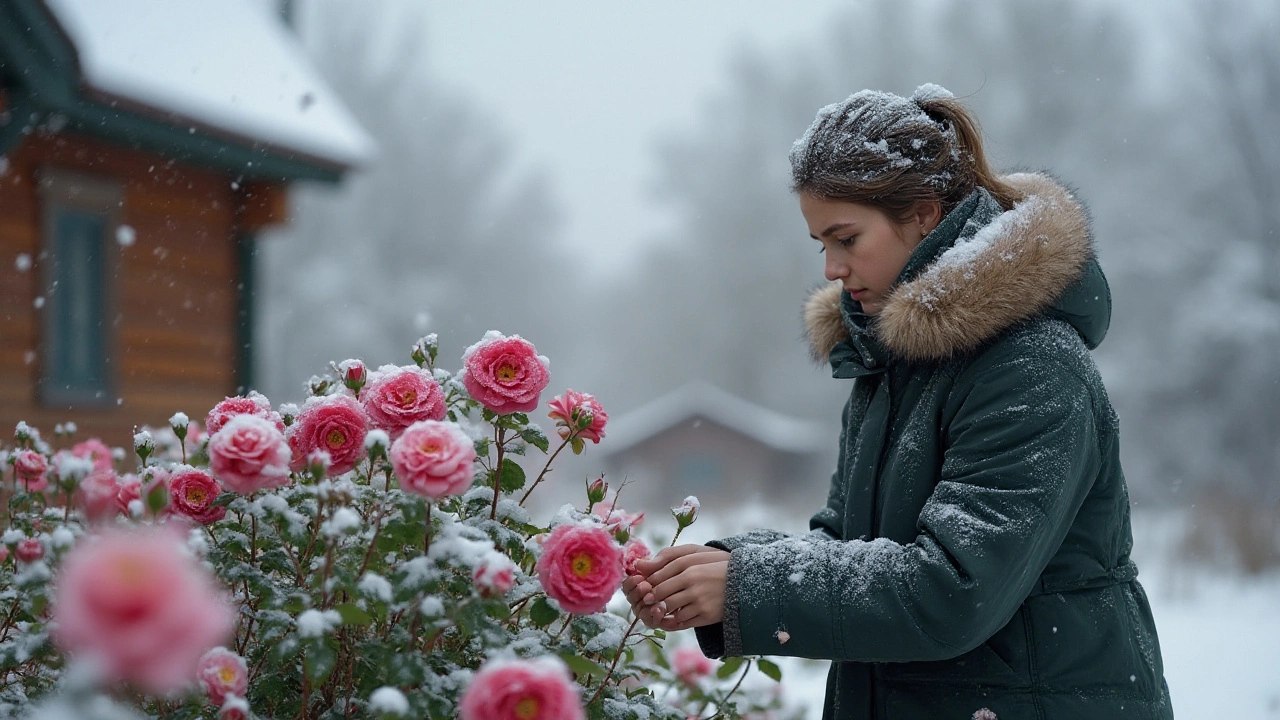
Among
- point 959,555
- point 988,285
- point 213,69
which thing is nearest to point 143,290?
point 213,69

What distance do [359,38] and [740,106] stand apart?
953 centimetres

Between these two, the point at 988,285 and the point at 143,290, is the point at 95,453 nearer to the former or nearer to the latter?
the point at 988,285

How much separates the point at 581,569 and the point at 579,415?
13.3 inches

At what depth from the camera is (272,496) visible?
145 centimetres

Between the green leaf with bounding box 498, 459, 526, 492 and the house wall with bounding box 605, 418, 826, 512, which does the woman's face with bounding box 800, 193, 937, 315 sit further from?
the house wall with bounding box 605, 418, 826, 512

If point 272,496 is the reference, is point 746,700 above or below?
below

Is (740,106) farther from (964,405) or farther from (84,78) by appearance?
(964,405)

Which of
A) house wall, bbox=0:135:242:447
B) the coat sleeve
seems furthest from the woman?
house wall, bbox=0:135:242:447

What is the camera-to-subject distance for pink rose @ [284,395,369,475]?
5.03 ft

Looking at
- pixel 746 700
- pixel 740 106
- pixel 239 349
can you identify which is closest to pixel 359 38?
pixel 740 106

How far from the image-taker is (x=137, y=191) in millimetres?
6277

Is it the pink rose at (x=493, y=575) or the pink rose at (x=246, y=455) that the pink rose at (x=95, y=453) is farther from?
the pink rose at (x=493, y=575)

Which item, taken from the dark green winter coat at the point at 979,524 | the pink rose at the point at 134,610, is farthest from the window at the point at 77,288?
the pink rose at the point at 134,610

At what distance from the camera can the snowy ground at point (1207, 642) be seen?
477 centimetres
